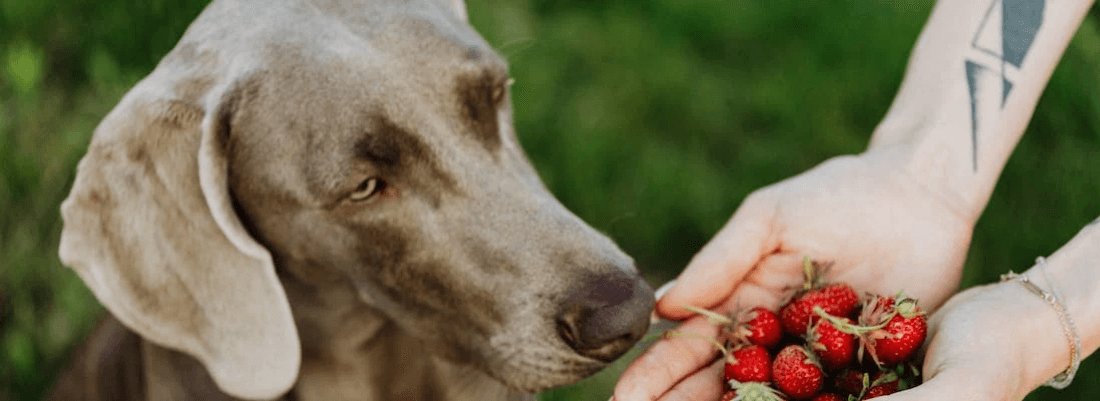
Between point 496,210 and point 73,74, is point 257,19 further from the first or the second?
point 73,74

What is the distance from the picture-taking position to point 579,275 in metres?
2.32

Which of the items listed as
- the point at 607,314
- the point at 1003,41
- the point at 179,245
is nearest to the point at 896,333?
the point at 607,314

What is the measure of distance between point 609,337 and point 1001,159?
111cm

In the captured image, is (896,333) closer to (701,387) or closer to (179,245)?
(701,387)

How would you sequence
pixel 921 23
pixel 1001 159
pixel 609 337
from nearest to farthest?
1. pixel 609 337
2. pixel 1001 159
3. pixel 921 23

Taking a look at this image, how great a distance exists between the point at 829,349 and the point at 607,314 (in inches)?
14.9

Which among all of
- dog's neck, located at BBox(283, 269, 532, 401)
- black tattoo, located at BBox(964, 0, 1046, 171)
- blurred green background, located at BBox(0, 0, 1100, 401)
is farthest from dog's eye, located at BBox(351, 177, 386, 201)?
black tattoo, located at BBox(964, 0, 1046, 171)

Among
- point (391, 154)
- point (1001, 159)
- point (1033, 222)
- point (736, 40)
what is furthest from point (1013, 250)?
point (391, 154)

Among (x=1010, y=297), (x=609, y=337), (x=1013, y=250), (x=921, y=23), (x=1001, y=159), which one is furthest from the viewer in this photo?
(x=921, y=23)

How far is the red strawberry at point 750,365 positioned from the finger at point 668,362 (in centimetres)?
8

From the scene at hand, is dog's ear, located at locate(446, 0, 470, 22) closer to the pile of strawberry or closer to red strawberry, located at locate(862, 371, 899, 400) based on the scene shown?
the pile of strawberry

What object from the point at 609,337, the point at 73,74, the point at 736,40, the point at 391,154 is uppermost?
the point at 391,154

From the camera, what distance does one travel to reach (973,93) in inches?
112

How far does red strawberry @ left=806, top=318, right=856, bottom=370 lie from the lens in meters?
2.22
